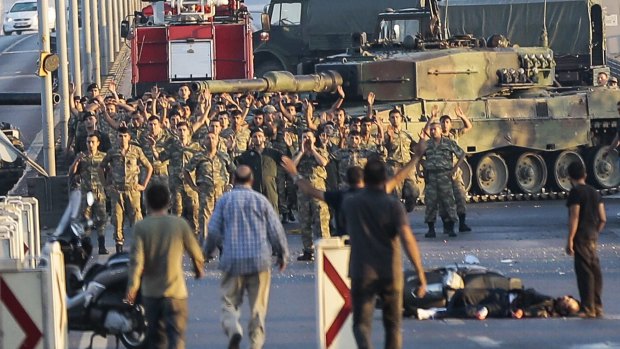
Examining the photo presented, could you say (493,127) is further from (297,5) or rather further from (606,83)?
(297,5)

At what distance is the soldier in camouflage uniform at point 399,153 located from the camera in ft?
75.2

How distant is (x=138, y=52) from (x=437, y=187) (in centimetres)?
1615

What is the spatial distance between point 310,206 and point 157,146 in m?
3.30

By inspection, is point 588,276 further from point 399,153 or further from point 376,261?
point 399,153

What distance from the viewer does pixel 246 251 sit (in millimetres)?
11891

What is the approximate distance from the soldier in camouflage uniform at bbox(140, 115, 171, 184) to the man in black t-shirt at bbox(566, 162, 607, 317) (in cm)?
806

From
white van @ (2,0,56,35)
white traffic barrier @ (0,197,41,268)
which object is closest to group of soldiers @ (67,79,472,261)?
white traffic barrier @ (0,197,41,268)

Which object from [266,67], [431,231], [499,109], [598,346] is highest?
[266,67]

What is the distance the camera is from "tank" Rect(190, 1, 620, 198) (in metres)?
26.7

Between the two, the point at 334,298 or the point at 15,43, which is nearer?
the point at 334,298

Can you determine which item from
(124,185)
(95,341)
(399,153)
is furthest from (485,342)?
→ (399,153)

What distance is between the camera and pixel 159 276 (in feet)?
36.5

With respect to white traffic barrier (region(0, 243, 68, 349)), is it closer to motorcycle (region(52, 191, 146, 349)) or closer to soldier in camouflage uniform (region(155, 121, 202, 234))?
motorcycle (region(52, 191, 146, 349))

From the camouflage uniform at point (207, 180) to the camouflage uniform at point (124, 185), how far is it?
2.21ft
